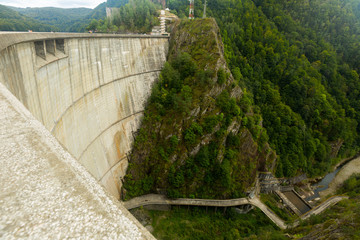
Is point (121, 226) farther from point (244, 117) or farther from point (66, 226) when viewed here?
point (244, 117)

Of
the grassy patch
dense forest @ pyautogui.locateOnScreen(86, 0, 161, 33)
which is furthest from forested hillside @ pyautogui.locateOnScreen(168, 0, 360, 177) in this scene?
dense forest @ pyautogui.locateOnScreen(86, 0, 161, 33)

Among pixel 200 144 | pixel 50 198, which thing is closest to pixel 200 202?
pixel 200 144

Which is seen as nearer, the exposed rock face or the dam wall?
the dam wall

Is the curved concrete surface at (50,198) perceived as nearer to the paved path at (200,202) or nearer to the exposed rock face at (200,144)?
the exposed rock face at (200,144)

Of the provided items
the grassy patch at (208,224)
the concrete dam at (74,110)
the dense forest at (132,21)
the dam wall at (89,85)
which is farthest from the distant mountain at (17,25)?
the grassy patch at (208,224)

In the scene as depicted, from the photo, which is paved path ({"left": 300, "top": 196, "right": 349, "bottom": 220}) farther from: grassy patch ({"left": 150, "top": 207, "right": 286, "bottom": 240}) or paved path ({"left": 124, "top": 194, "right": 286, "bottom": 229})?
grassy patch ({"left": 150, "top": 207, "right": 286, "bottom": 240})

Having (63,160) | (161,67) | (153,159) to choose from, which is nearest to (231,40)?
(161,67)
